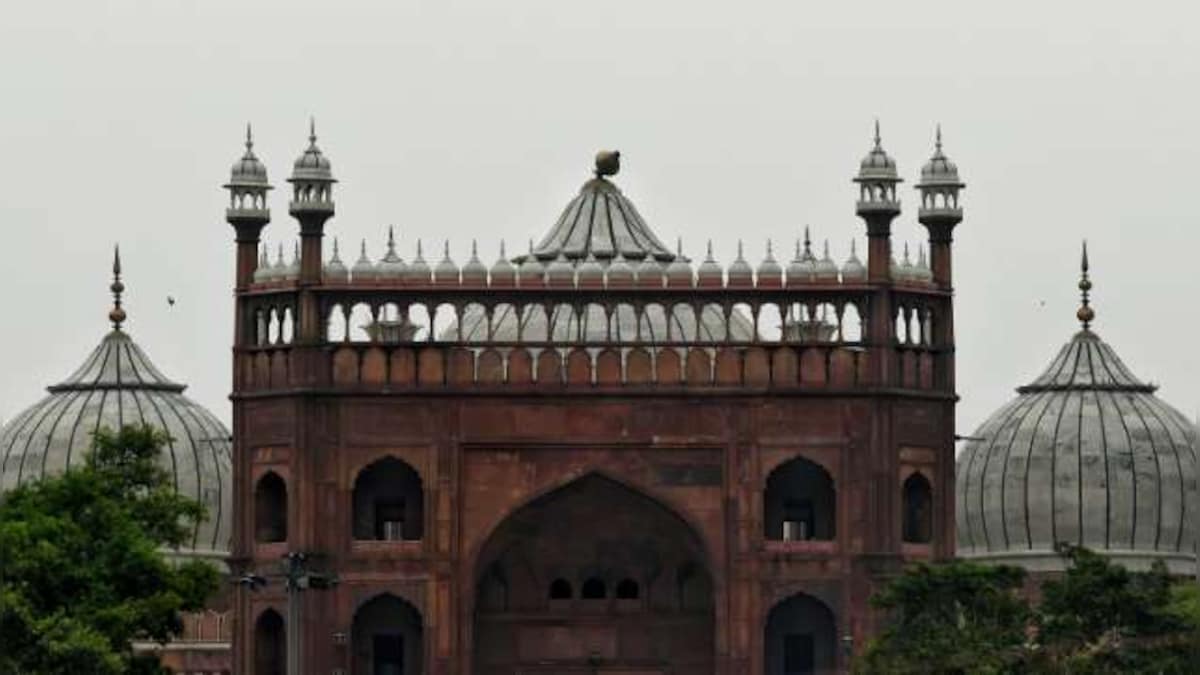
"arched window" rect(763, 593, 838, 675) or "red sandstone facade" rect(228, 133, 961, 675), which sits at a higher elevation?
"red sandstone facade" rect(228, 133, 961, 675)

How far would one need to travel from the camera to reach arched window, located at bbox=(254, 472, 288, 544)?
12044cm

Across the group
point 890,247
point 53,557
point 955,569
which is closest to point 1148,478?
point 890,247

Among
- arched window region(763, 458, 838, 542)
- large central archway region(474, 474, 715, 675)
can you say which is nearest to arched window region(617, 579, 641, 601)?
large central archway region(474, 474, 715, 675)

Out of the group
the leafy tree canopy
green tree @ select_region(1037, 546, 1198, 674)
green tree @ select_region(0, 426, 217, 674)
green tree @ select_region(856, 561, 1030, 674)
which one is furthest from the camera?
green tree @ select_region(856, 561, 1030, 674)

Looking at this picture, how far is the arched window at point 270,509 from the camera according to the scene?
120438 mm

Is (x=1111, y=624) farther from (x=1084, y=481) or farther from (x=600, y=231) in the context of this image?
(x=1084, y=481)

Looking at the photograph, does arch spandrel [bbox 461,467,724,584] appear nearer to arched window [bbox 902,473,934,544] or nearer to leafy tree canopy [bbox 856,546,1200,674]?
arched window [bbox 902,473,934,544]

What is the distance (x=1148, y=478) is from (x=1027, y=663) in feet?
117

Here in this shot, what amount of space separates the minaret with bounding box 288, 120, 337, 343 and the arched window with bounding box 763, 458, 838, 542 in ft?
29.3

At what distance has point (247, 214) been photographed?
4779 inches

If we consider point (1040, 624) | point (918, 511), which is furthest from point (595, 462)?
point (1040, 624)

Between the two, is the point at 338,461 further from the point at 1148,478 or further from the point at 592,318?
the point at 1148,478

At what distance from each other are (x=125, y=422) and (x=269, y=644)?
20.8m

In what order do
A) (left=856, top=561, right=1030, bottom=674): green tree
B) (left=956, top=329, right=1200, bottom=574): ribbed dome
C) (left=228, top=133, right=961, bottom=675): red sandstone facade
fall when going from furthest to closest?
(left=956, top=329, right=1200, bottom=574): ribbed dome → (left=228, top=133, right=961, bottom=675): red sandstone facade → (left=856, top=561, right=1030, bottom=674): green tree
